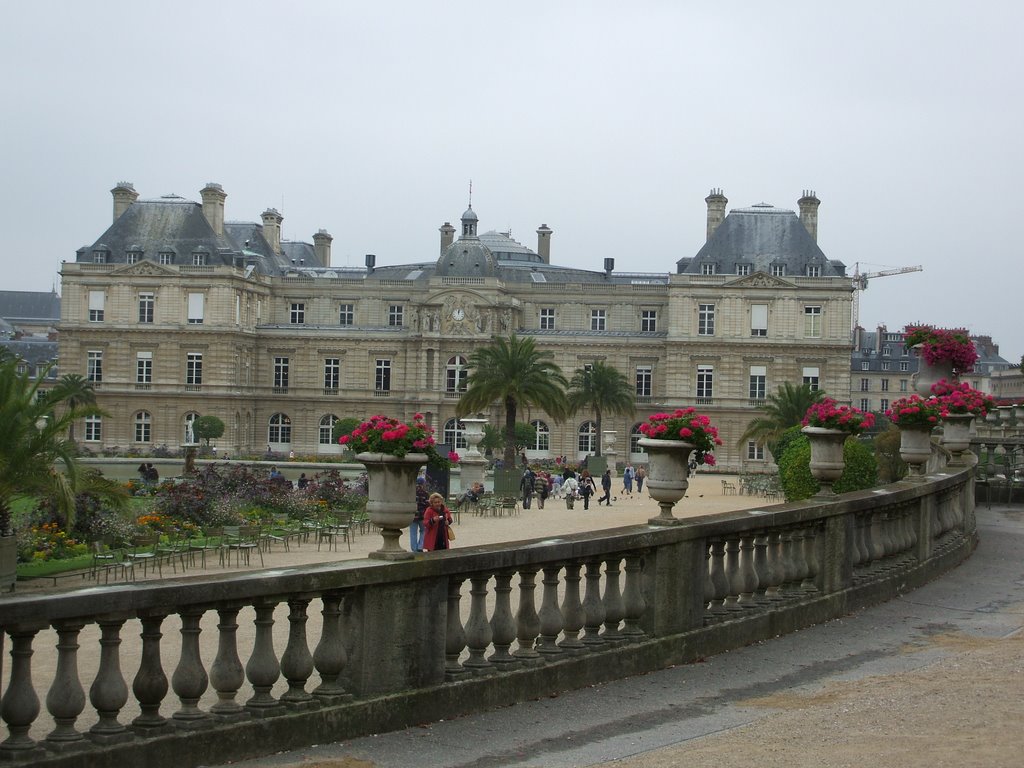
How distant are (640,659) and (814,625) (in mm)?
2473

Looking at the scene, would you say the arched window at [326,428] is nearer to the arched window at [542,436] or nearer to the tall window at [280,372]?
the tall window at [280,372]

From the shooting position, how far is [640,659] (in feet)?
29.4

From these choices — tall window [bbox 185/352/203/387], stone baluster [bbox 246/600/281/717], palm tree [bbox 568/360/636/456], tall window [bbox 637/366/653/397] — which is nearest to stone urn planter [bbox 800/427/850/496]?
stone baluster [bbox 246/600/281/717]

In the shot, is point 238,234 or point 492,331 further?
point 238,234

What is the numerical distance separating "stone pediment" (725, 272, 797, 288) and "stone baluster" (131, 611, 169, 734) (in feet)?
210

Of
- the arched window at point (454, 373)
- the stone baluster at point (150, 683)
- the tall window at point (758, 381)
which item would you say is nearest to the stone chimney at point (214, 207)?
the arched window at point (454, 373)

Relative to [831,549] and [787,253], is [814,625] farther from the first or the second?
[787,253]

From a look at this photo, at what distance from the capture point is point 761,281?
68750 mm

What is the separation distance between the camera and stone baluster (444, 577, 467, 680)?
7.82 m

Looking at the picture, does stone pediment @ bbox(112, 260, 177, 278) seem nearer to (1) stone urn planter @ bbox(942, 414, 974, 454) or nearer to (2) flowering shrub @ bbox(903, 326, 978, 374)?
(2) flowering shrub @ bbox(903, 326, 978, 374)

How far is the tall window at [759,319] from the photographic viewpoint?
68750mm

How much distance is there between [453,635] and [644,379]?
64294 millimetres

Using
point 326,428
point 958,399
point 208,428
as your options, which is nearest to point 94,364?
point 208,428

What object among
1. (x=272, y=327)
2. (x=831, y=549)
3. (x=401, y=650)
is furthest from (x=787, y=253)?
(x=401, y=650)
